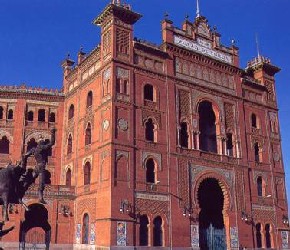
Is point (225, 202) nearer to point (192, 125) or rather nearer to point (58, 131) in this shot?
point (192, 125)

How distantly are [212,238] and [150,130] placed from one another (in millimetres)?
9210

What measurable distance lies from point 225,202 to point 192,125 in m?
6.23

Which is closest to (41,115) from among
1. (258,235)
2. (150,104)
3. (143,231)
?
(150,104)

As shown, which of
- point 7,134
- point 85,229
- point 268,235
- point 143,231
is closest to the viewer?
point 143,231

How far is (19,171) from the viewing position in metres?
11.8

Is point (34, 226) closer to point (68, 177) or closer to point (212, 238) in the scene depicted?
point (68, 177)

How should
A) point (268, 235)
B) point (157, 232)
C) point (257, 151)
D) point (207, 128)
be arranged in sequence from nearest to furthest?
point (157, 232)
point (268, 235)
point (207, 128)
point (257, 151)

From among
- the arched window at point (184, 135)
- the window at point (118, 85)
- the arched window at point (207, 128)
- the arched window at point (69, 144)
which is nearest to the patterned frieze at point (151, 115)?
the window at point (118, 85)

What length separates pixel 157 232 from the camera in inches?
1044

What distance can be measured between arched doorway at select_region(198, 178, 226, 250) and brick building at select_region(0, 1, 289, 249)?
10 cm

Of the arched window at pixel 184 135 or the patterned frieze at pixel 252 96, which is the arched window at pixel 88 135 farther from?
the patterned frieze at pixel 252 96

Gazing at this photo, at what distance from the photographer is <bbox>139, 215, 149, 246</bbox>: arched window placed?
84.3ft

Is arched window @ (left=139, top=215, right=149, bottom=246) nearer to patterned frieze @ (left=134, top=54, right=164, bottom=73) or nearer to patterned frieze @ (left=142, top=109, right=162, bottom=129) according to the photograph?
patterned frieze @ (left=142, top=109, right=162, bottom=129)

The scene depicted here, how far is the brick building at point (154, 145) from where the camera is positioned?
86.8ft
